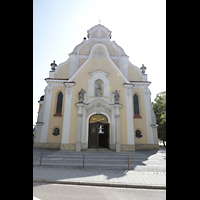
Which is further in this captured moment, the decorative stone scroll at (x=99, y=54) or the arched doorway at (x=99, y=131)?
the decorative stone scroll at (x=99, y=54)

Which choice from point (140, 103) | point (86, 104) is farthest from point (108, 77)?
point (140, 103)

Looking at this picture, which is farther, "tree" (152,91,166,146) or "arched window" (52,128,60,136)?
"tree" (152,91,166,146)

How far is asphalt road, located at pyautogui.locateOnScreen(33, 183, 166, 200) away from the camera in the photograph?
13.8ft

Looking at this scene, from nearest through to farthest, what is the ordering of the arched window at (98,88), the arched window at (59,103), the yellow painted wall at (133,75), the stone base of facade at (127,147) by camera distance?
the stone base of facade at (127,147), the arched window at (98,88), the arched window at (59,103), the yellow painted wall at (133,75)

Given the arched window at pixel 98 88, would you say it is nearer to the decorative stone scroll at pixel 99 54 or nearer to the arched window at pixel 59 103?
the decorative stone scroll at pixel 99 54

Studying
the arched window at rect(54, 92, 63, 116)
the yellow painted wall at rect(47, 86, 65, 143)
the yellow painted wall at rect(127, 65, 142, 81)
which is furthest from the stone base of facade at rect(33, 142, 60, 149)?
the yellow painted wall at rect(127, 65, 142, 81)

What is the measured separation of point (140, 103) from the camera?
62.3 ft

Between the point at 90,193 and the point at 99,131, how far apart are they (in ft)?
36.9

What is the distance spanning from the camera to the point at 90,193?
4.51m

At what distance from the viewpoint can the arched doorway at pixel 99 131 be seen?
49.6ft

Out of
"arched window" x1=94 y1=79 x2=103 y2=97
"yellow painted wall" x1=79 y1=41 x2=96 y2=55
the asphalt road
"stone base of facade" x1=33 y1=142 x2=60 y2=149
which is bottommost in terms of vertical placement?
"stone base of facade" x1=33 y1=142 x2=60 y2=149

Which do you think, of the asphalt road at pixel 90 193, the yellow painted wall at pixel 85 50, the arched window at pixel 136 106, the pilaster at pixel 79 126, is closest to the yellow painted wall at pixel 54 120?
the pilaster at pixel 79 126

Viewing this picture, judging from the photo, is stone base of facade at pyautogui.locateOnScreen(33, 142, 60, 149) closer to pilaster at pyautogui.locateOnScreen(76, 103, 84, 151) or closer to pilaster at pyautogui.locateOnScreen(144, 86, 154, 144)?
pilaster at pyautogui.locateOnScreen(76, 103, 84, 151)
